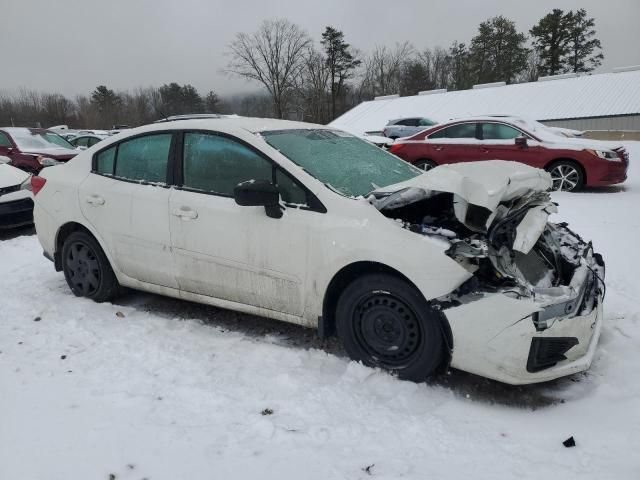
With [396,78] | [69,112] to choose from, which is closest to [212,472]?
[396,78]

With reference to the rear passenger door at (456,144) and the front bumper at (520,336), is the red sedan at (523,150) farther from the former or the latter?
the front bumper at (520,336)

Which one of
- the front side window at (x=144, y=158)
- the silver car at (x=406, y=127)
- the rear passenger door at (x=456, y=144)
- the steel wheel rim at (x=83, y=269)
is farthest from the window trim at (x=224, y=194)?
the silver car at (x=406, y=127)

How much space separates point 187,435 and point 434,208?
1981 millimetres

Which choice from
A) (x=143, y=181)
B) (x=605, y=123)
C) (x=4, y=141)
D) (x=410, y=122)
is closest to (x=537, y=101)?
(x=605, y=123)

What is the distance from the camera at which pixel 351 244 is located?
287 cm

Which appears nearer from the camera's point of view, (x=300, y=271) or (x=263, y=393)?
(x=263, y=393)

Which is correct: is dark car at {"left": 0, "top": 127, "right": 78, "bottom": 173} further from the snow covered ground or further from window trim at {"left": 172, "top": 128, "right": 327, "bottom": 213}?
window trim at {"left": 172, "top": 128, "right": 327, "bottom": 213}

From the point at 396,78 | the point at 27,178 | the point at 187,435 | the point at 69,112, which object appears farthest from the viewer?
the point at 69,112

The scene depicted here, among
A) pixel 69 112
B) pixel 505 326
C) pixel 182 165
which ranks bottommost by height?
pixel 505 326

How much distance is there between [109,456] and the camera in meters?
2.31

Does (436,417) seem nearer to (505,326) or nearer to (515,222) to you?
(505,326)

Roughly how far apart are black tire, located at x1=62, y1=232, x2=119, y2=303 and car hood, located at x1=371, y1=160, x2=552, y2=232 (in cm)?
257

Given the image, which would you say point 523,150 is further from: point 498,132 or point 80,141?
point 80,141

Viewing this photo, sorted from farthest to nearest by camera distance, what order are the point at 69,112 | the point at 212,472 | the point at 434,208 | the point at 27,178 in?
the point at 69,112 < the point at 27,178 < the point at 434,208 < the point at 212,472
